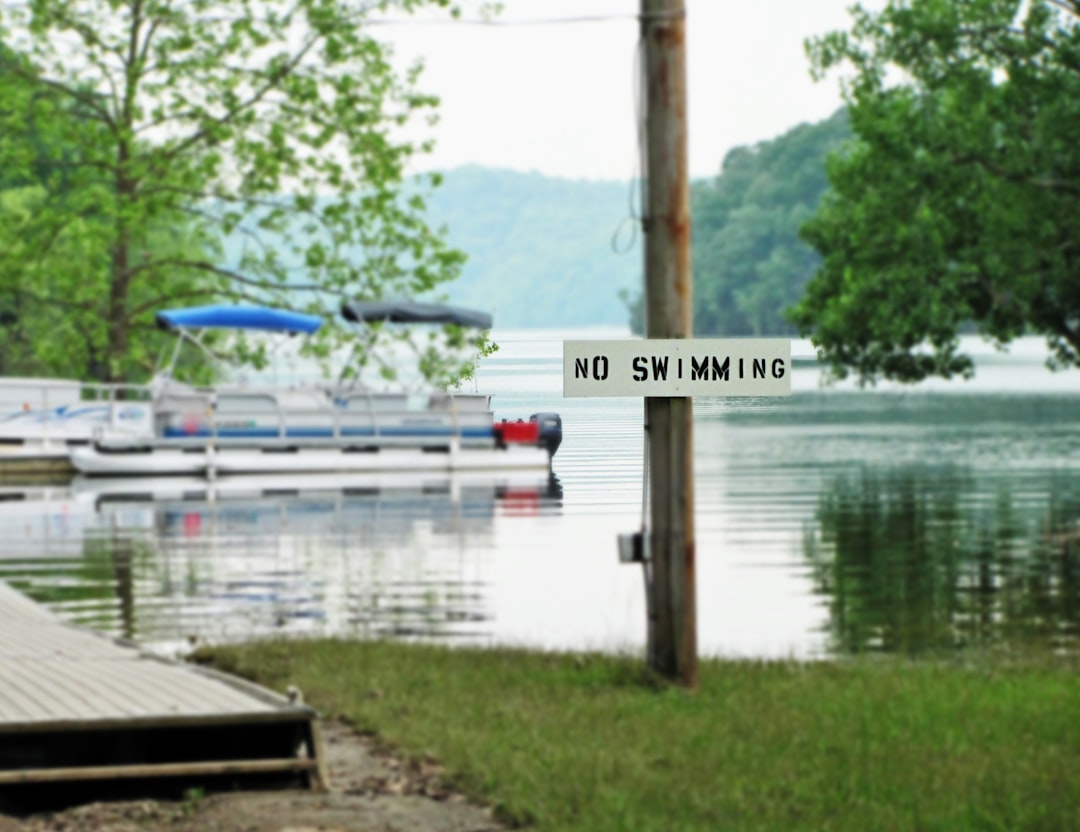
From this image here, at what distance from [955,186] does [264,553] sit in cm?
1360

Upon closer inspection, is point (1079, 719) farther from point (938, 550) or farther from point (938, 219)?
point (938, 219)

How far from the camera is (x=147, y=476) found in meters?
36.6

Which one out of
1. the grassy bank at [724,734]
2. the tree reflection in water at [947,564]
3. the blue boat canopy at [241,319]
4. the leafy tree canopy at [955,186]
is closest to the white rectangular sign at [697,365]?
the grassy bank at [724,734]

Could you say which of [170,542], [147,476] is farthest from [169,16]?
[170,542]

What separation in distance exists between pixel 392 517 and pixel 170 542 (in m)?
4.76

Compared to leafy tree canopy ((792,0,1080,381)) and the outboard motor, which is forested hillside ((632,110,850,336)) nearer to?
leafy tree canopy ((792,0,1080,381))

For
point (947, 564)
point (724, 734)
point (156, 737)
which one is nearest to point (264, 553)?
point (947, 564)

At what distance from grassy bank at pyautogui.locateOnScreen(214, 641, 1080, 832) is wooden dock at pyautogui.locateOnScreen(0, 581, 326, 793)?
58cm

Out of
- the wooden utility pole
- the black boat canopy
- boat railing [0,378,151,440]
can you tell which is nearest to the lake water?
the wooden utility pole

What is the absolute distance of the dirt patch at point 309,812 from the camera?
6.93 m

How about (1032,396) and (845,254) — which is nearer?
(845,254)

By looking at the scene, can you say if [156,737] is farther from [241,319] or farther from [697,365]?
[241,319]

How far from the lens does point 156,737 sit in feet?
25.7

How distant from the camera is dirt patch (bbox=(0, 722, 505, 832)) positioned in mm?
6930
